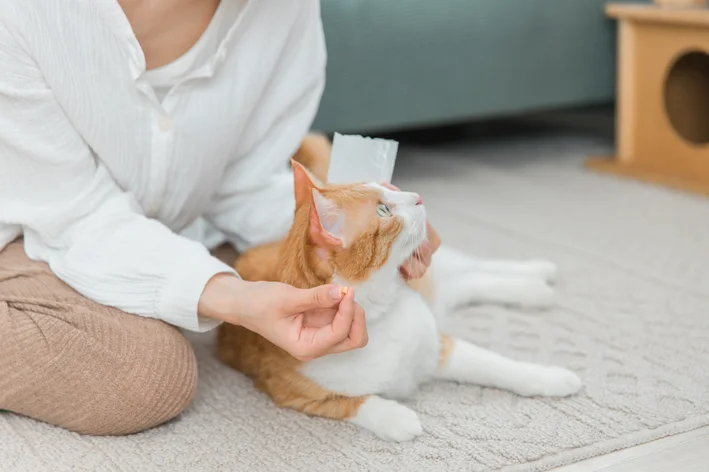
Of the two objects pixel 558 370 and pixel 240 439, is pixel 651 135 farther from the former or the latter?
pixel 240 439

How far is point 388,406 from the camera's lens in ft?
2.80

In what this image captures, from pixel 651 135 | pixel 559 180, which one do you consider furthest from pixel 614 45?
pixel 559 180

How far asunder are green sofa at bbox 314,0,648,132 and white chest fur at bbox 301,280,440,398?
35.8 inches

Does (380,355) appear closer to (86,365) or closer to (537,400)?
(537,400)

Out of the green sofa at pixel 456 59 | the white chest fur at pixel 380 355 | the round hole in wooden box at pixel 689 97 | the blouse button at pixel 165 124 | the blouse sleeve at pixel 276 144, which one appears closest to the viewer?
the white chest fur at pixel 380 355

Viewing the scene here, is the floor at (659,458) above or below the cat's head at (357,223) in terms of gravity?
below

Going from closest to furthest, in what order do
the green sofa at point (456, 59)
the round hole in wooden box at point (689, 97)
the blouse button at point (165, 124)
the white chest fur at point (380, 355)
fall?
the white chest fur at point (380, 355)
the blouse button at point (165, 124)
the green sofa at point (456, 59)
the round hole in wooden box at point (689, 97)

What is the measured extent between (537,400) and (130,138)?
1.75 feet

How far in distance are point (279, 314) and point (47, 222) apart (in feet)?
0.98

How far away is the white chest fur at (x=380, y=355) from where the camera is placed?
86 centimetres

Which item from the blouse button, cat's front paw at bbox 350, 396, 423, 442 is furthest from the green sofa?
cat's front paw at bbox 350, 396, 423, 442

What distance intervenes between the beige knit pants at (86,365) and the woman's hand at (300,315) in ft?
0.30

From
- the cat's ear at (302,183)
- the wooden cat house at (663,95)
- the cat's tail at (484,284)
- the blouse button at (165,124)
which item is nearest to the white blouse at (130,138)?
the blouse button at (165,124)

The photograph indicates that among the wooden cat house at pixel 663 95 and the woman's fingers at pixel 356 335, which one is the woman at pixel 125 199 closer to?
the woman's fingers at pixel 356 335
